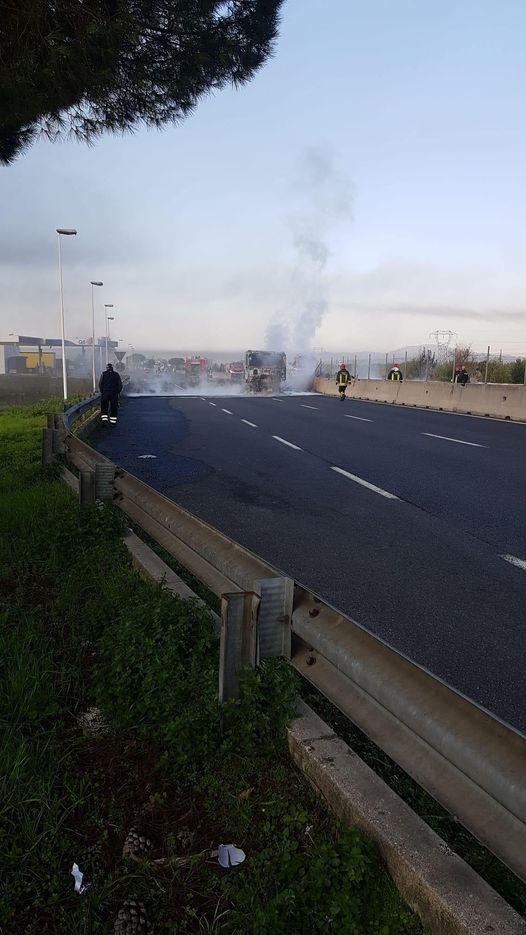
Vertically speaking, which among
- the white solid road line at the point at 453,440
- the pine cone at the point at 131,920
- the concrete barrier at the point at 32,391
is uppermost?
the pine cone at the point at 131,920

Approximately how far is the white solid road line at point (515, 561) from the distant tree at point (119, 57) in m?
6.35

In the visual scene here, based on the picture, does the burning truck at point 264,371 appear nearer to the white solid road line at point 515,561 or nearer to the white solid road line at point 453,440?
the white solid road line at point 453,440

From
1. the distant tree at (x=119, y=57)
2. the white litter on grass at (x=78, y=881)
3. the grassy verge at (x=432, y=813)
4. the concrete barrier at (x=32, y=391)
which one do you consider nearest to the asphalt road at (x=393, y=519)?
the grassy verge at (x=432, y=813)

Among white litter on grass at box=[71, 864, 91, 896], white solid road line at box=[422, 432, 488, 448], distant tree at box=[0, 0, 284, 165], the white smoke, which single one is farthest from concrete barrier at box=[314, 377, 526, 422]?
white litter on grass at box=[71, 864, 91, 896]

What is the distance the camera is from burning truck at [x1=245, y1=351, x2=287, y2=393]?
4466 cm

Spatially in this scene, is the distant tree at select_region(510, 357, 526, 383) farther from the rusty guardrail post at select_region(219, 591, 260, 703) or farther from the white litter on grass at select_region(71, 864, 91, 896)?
the white litter on grass at select_region(71, 864, 91, 896)

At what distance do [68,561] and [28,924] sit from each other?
3.47 m

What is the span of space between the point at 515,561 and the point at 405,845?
14.3 feet

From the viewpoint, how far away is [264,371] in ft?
147

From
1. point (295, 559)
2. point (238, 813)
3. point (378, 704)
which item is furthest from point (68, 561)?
point (378, 704)

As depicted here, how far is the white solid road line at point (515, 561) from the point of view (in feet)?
19.3

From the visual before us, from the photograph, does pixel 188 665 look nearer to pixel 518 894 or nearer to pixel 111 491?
pixel 518 894

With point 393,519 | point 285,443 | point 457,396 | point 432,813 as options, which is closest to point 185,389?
point 457,396

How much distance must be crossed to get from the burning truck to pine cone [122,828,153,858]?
4266 cm
